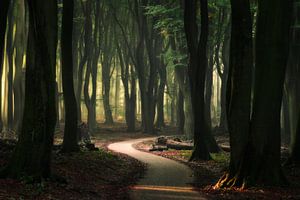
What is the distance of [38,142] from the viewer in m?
12.0

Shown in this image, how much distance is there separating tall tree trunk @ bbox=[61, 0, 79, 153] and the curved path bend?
357cm

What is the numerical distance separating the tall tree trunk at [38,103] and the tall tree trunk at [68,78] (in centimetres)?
721

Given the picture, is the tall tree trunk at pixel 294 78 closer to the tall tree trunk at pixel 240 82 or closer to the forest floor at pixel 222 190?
the forest floor at pixel 222 190

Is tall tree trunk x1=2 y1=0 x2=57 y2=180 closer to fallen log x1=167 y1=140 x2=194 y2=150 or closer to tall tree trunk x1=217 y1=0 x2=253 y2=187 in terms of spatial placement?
tall tree trunk x1=217 y1=0 x2=253 y2=187

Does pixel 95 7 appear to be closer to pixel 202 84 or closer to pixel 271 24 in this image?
pixel 202 84

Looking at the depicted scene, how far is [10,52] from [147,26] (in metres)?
12.0

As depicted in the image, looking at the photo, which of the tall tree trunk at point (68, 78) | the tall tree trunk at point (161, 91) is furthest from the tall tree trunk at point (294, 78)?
the tall tree trunk at point (161, 91)

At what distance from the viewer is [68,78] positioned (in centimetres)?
2006

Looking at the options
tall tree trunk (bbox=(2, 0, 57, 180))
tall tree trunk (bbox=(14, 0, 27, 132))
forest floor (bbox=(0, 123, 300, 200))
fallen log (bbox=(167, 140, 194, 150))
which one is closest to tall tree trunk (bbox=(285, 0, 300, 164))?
forest floor (bbox=(0, 123, 300, 200))

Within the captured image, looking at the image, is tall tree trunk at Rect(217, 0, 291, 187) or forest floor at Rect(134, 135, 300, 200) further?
tall tree trunk at Rect(217, 0, 291, 187)

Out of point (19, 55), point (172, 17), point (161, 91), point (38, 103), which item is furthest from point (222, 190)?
point (161, 91)

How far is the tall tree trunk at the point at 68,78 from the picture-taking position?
19281 mm

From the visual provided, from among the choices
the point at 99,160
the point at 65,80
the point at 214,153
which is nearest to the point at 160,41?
the point at 214,153

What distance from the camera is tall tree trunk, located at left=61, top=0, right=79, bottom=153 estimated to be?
63.3ft
